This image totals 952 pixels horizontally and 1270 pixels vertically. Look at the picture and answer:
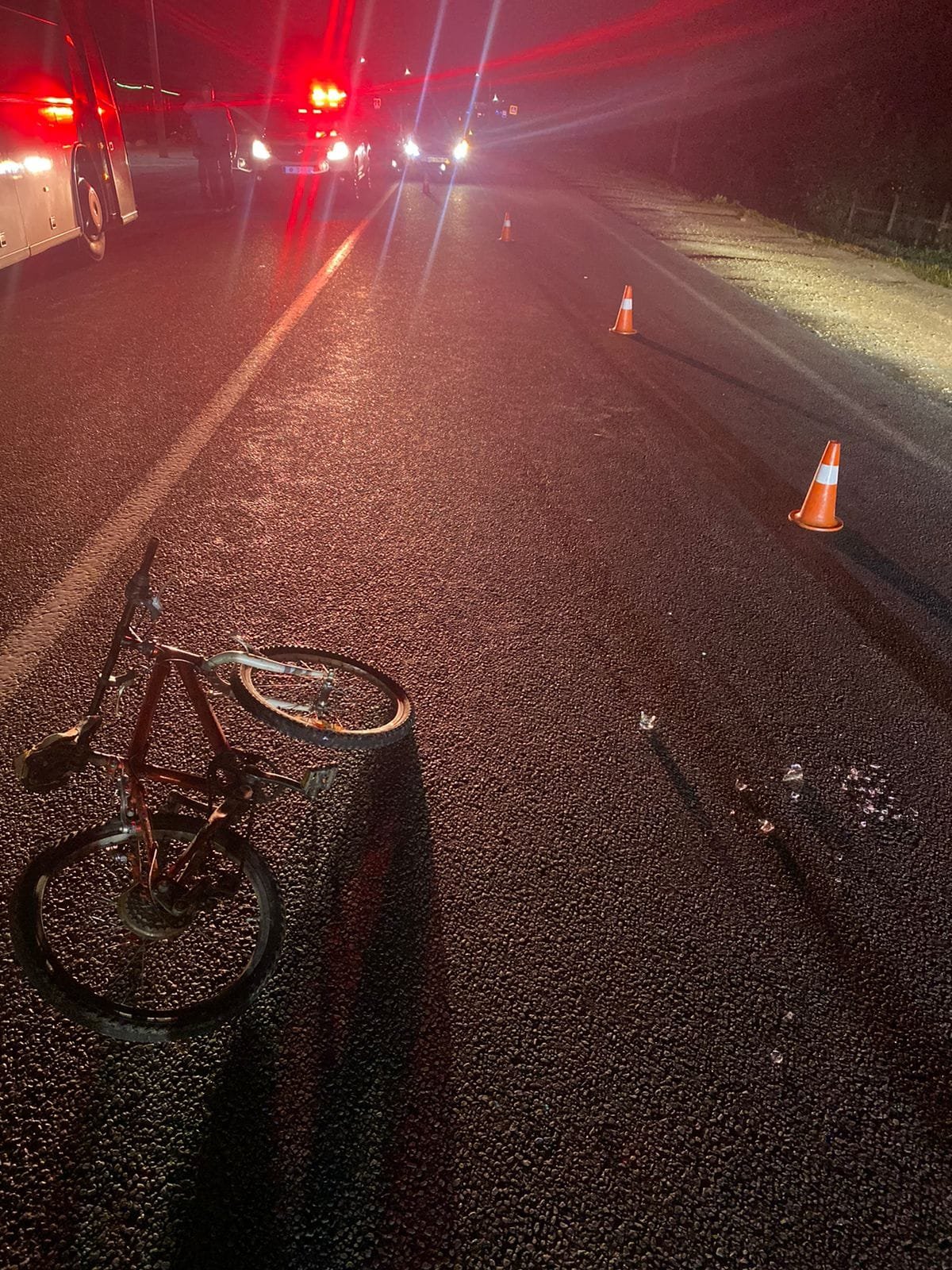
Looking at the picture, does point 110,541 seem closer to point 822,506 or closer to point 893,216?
point 822,506

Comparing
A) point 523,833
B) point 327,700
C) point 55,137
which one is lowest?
point 523,833

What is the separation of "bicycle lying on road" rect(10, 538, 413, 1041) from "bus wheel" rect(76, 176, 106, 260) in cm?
1137

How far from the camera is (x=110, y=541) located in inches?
187

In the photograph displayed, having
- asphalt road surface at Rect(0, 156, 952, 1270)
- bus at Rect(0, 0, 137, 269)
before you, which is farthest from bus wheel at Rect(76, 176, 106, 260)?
asphalt road surface at Rect(0, 156, 952, 1270)

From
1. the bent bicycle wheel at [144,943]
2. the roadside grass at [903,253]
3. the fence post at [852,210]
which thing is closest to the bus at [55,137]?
the bent bicycle wheel at [144,943]

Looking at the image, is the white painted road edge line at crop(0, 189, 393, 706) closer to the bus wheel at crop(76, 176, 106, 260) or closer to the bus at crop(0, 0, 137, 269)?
the bus at crop(0, 0, 137, 269)

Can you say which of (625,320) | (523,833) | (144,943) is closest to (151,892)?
(144,943)

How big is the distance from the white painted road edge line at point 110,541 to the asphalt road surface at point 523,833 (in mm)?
23

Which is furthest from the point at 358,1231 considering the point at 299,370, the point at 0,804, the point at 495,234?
the point at 495,234

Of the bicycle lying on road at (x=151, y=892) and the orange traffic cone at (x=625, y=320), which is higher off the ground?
the orange traffic cone at (x=625, y=320)

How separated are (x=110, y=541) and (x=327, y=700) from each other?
2.31 m

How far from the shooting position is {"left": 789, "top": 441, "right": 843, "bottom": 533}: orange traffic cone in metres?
5.70

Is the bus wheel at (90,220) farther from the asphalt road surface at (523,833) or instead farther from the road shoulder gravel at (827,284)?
the road shoulder gravel at (827,284)

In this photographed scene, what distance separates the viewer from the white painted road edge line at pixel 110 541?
3.78 meters
